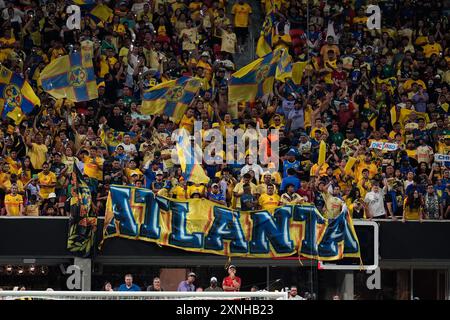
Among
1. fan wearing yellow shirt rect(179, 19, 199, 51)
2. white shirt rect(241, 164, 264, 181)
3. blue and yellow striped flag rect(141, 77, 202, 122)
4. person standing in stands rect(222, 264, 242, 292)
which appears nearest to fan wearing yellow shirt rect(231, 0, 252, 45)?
fan wearing yellow shirt rect(179, 19, 199, 51)

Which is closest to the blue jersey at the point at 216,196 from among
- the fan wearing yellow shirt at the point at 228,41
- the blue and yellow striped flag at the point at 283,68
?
the blue and yellow striped flag at the point at 283,68

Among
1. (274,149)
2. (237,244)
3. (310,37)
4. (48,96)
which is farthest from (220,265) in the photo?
(310,37)

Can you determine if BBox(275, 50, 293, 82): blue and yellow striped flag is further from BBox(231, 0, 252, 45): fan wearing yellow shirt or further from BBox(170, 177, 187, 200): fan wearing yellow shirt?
BBox(170, 177, 187, 200): fan wearing yellow shirt

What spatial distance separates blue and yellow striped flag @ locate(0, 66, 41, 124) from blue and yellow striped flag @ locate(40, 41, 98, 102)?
0.34 metres

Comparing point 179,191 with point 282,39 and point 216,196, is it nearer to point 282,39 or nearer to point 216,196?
point 216,196

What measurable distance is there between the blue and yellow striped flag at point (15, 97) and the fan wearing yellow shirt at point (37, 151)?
0.74 meters

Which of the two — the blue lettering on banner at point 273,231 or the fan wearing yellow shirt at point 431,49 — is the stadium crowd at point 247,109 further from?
the blue lettering on banner at point 273,231

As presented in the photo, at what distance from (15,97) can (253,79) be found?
455 centimetres

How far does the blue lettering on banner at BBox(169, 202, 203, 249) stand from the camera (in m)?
21.4

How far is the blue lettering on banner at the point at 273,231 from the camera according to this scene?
21.4 m

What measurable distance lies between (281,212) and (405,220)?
2.31 metres

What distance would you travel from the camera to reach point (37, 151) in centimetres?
2192

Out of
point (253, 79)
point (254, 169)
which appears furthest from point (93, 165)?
point (253, 79)

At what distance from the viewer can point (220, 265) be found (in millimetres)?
21766
